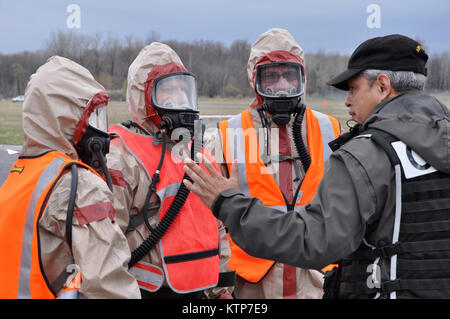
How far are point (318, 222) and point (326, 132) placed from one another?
1990mm

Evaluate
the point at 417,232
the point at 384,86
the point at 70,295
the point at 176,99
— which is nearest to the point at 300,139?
the point at 176,99

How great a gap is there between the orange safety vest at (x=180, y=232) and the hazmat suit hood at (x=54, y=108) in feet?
2.27

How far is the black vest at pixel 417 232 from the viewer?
1.96 metres

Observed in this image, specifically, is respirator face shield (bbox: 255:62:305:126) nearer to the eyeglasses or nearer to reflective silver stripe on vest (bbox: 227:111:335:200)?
the eyeglasses

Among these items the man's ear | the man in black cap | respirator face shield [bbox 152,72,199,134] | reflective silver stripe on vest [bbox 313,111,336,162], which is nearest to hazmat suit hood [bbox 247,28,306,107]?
reflective silver stripe on vest [bbox 313,111,336,162]

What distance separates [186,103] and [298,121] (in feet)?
3.30

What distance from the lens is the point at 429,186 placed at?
1.96 meters

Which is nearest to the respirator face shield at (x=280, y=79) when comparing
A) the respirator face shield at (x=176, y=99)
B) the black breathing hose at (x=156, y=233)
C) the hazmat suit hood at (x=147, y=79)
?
the respirator face shield at (x=176, y=99)

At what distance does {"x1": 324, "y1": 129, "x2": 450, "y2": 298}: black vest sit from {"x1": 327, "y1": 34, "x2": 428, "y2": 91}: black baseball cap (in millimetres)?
456

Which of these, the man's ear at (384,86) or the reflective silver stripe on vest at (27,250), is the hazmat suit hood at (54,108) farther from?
the man's ear at (384,86)

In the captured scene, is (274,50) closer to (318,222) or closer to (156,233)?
(156,233)

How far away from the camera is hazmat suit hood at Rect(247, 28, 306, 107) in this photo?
13.1 feet

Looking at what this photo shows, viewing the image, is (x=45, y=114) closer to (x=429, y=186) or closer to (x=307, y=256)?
(x=307, y=256)

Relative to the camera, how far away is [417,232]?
196 cm
